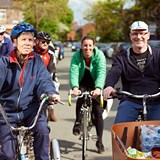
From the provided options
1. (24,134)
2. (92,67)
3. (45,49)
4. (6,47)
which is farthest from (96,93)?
(6,47)

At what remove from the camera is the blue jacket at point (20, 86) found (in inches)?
174

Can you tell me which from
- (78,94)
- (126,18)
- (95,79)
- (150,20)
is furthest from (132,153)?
(126,18)

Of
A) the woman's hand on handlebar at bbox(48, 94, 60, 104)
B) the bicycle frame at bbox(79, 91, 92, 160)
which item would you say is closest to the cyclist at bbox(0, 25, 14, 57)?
the bicycle frame at bbox(79, 91, 92, 160)

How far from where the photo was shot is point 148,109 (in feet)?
16.4

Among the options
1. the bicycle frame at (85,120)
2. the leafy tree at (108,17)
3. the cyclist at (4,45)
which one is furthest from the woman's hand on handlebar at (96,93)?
the leafy tree at (108,17)

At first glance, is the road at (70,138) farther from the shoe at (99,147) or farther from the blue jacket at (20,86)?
the blue jacket at (20,86)

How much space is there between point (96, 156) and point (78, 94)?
134cm

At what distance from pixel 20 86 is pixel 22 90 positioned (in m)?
0.05

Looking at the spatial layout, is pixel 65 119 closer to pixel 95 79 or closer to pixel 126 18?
pixel 95 79

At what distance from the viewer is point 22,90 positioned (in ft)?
14.6

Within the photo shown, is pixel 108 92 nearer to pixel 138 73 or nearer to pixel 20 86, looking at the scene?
pixel 138 73

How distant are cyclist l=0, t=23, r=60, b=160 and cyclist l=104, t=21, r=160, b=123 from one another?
0.86 metres

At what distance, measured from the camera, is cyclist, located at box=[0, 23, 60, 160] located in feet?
14.5

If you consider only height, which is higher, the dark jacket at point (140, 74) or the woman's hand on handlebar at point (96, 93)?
the dark jacket at point (140, 74)
